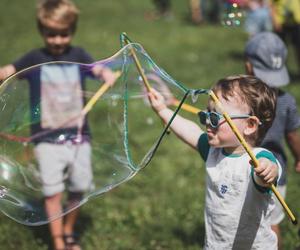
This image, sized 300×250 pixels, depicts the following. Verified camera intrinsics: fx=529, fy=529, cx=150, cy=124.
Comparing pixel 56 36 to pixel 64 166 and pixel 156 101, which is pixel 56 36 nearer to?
pixel 64 166

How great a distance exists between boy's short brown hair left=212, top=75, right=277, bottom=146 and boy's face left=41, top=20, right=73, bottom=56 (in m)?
1.54

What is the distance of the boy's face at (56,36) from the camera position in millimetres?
3729

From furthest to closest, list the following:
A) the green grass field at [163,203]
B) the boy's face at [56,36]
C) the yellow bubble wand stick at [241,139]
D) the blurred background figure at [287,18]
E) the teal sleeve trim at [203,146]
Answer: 1. the blurred background figure at [287,18]
2. the green grass field at [163,203]
3. the boy's face at [56,36]
4. the teal sleeve trim at [203,146]
5. the yellow bubble wand stick at [241,139]

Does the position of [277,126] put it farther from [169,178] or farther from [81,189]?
[169,178]

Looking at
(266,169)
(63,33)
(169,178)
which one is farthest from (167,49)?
(266,169)

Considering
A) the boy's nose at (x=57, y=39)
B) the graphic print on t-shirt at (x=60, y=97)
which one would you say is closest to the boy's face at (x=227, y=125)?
the graphic print on t-shirt at (x=60, y=97)

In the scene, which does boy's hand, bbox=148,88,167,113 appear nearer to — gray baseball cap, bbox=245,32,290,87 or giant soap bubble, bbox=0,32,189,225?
giant soap bubble, bbox=0,32,189,225

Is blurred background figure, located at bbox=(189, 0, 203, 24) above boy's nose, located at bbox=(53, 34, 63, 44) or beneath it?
beneath

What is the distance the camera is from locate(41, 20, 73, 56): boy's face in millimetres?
3729

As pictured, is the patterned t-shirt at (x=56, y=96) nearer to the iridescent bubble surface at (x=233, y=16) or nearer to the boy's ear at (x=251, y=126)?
the iridescent bubble surface at (x=233, y=16)

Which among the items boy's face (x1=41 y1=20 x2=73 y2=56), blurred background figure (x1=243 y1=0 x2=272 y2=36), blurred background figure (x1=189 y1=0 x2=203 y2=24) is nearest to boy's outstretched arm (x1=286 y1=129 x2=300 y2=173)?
boy's face (x1=41 y1=20 x2=73 y2=56)

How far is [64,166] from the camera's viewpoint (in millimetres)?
3707

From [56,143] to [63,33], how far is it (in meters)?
0.79

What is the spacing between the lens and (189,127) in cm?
296
